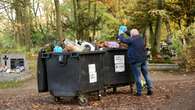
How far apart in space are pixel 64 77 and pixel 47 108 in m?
0.91

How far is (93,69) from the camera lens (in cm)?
1209

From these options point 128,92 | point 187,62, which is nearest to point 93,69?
point 128,92

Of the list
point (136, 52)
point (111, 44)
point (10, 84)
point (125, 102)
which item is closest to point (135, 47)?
point (136, 52)

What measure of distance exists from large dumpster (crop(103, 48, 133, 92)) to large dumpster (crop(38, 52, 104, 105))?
630 mm

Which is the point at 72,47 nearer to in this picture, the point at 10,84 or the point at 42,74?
the point at 42,74

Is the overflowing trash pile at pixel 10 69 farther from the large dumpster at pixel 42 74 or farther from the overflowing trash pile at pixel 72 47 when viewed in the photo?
the large dumpster at pixel 42 74

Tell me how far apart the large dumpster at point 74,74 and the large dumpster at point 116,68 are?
63cm

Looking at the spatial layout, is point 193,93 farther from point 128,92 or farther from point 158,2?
point 158,2

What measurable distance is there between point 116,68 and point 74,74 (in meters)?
1.83

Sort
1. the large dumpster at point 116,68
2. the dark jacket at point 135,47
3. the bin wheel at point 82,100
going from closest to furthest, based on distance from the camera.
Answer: the bin wheel at point 82,100 → the dark jacket at point 135,47 → the large dumpster at point 116,68

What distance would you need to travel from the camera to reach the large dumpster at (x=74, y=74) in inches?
461

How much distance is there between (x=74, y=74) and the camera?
11.7 metres

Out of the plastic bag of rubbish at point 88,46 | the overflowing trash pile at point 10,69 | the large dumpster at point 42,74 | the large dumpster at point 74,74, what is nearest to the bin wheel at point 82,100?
the large dumpster at point 74,74

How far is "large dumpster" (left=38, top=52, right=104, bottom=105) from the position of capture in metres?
11.7
